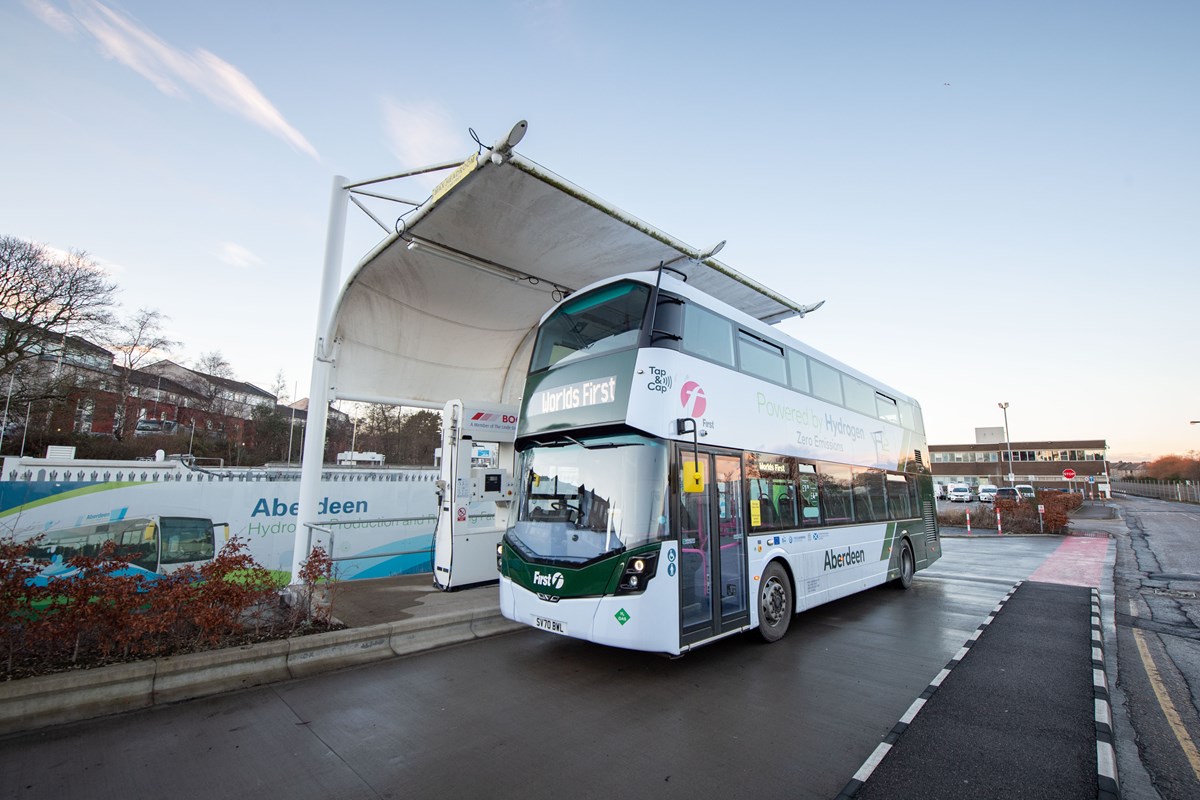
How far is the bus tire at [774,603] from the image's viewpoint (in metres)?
6.63

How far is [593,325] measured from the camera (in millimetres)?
6559

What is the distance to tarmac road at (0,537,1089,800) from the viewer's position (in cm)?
342

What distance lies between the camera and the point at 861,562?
903 cm

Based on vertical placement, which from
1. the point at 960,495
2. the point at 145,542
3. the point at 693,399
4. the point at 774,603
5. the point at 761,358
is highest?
the point at 761,358

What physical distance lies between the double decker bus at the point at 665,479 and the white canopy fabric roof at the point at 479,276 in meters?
1.88

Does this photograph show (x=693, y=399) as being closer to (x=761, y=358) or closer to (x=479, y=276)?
(x=761, y=358)

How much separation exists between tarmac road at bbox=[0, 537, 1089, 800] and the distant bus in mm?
6530

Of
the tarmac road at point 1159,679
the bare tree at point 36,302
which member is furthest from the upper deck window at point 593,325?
the bare tree at point 36,302

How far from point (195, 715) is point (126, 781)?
1085 millimetres

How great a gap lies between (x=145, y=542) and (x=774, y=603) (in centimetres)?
1163

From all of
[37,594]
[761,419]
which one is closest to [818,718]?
[761,419]

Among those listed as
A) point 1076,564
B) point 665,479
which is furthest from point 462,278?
point 1076,564

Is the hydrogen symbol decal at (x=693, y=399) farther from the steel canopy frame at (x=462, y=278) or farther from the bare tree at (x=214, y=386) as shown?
the bare tree at (x=214, y=386)

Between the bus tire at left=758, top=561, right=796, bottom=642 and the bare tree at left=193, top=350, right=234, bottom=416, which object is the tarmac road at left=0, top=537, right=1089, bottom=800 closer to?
the bus tire at left=758, top=561, right=796, bottom=642
